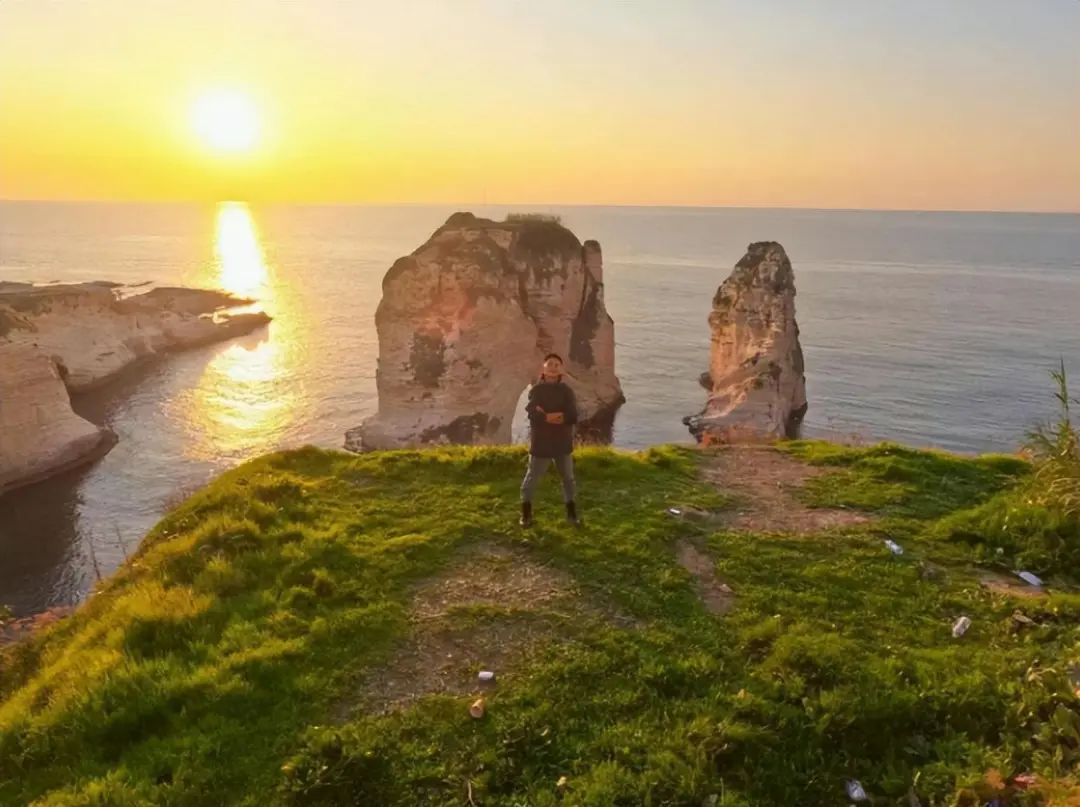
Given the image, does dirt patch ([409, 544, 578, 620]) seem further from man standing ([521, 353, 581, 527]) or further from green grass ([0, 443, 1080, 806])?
man standing ([521, 353, 581, 527])

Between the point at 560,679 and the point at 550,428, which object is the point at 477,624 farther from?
the point at 550,428

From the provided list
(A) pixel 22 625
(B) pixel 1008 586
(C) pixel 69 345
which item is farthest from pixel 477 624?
(C) pixel 69 345

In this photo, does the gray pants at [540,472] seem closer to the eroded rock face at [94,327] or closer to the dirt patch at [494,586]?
the dirt patch at [494,586]

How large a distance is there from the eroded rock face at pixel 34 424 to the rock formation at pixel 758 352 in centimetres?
3653

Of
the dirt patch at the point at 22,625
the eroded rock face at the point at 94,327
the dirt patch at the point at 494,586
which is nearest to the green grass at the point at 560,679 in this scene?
the dirt patch at the point at 494,586

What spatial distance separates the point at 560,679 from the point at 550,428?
417 cm

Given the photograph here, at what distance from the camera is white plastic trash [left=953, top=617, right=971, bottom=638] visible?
→ 873 cm

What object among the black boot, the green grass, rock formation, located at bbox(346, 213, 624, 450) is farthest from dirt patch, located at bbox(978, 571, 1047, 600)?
rock formation, located at bbox(346, 213, 624, 450)

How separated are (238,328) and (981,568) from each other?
85355 mm

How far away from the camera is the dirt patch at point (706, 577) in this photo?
9.41 meters

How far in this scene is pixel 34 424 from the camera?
40812mm

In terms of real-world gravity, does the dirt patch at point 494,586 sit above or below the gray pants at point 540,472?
below

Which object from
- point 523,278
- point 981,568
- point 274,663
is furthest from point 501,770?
point 523,278

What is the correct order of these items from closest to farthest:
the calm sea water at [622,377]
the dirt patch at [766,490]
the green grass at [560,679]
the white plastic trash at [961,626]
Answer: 1. the green grass at [560,679]
2. the white plastic trash at [961,626]
3. the dirt patch at [766,490]
4. the calm sea water at [622,377]
